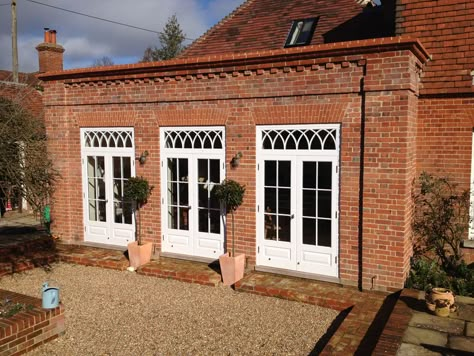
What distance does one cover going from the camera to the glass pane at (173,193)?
9.37 metres

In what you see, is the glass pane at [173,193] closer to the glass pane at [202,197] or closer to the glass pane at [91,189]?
the glass pane at [202,197]

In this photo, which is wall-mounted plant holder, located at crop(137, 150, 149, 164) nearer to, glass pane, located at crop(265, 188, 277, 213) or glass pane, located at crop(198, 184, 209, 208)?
glass pane, located at crop(198, 184, 209, 208)

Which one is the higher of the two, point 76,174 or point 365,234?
point 76,174

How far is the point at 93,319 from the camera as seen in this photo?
22.0 feet

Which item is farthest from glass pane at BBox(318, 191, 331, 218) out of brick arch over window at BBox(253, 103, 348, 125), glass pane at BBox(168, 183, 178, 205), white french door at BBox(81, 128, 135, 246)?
white french door at BBox(81, 128, 135, 246)

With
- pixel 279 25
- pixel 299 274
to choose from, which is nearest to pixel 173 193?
pixel 299 274

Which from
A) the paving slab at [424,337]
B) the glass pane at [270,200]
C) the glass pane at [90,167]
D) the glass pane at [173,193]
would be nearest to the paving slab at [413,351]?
the paving slab at [424,337]

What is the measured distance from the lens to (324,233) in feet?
25.8

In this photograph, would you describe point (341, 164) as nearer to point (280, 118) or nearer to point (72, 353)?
point (280, 118)

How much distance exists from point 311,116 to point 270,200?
5.67 ft

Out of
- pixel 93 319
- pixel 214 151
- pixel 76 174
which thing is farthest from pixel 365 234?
pixel 76 174

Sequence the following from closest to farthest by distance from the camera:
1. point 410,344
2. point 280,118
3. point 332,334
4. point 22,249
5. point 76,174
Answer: point 410,344 → point 332,334 → point 280,118 → point 22,249 → point 76,174

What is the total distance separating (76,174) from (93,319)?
15.1ft

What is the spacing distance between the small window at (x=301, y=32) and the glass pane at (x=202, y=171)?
4.93 m
